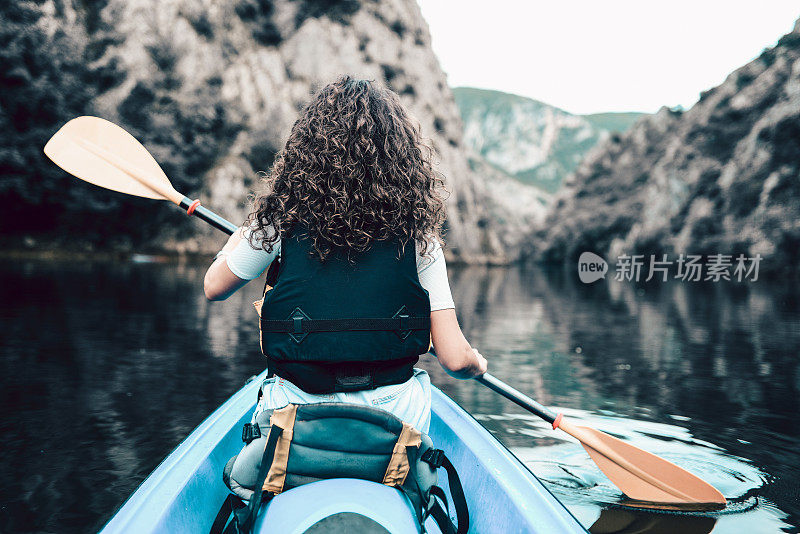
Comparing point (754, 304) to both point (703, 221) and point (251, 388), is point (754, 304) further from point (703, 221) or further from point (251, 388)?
point (703, 221)

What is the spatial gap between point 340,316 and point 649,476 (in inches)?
96.7

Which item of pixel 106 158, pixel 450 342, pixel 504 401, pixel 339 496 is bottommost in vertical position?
pixel 504 401

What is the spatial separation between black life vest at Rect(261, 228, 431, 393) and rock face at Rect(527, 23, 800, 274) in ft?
120

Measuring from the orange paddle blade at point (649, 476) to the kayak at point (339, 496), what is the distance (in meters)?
0.92

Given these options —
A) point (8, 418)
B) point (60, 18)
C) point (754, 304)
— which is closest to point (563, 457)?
point (8, 418)

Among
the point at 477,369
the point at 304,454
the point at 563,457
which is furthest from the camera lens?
the point at 563,457

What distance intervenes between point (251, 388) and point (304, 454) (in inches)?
68.9

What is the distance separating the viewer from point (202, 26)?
42.3 metres

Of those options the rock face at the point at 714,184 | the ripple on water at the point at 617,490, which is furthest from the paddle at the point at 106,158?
the rock face at the point at 714,184

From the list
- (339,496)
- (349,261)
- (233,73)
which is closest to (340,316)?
(349,261)

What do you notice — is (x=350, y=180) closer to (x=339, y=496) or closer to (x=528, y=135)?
(x=339, y=496)

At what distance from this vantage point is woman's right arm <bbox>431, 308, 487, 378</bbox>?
6.36ft

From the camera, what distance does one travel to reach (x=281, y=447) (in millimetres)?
1677

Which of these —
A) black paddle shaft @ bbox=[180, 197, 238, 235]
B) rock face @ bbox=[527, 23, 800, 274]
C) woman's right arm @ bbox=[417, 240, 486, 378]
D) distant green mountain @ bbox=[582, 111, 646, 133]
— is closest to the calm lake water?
black paddle shaft @ bbox=[180, 197, 238, 235]
